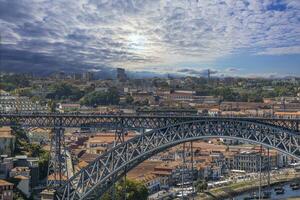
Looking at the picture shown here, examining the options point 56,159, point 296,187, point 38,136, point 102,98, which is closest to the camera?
point 56,159

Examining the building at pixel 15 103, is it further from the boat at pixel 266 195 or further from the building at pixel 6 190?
the boat at pixel 266 195

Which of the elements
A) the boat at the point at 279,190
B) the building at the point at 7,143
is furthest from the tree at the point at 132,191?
the boat at the point at 279,190

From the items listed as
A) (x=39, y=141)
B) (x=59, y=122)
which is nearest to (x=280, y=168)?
(x=39, y=141)

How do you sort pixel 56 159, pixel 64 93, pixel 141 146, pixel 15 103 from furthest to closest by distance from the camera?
1. pixel 64 93
2. pixel 15 103
3. pixel 141 146
4. pixel 56 159

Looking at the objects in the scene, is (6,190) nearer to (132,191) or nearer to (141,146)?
(141,146)

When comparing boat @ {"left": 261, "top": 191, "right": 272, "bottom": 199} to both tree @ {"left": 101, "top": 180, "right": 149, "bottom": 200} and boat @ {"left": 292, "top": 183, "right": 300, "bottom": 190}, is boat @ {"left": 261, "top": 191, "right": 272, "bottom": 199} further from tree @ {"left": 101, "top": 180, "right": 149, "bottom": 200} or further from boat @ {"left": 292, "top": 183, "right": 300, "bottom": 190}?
tree @ {"left": 101, "top": 180, "right": 149, "bottom": 200}

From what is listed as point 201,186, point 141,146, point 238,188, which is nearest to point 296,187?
point 238,188
